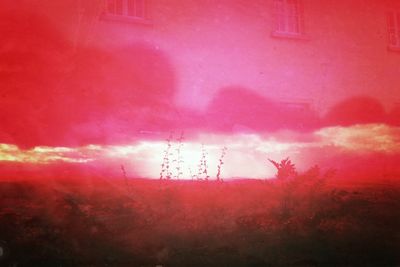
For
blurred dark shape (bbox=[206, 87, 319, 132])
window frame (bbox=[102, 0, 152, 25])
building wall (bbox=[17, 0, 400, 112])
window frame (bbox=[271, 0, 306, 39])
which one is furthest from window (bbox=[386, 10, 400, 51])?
window frame (bbox=[102, 0, 152, 25])

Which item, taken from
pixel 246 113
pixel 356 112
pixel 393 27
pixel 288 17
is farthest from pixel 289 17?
pixel 393 27

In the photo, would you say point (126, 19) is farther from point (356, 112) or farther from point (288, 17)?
point (356, 112)

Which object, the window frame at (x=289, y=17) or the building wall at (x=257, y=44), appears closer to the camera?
the building wall at (x=257, y=44)

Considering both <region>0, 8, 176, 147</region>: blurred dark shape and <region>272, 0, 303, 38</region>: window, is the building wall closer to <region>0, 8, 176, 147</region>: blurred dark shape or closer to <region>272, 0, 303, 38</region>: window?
<region>272, 0, 303, 38</region>: window

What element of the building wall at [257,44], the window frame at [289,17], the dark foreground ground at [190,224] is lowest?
the dark foreground ground at [190,224]

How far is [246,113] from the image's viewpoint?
348 inches

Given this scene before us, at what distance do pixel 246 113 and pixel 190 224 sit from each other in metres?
2.99

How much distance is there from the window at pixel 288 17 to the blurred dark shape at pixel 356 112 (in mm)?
2019

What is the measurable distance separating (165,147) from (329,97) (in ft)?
14.5

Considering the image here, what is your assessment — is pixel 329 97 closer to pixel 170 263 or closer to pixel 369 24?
pixel 369 24

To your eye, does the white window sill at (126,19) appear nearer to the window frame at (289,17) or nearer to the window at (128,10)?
the window at (128,10)

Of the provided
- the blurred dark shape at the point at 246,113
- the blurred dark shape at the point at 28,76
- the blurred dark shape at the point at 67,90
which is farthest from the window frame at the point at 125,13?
the blurred dark shape at the point at 246,113

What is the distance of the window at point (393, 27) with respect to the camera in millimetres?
11055

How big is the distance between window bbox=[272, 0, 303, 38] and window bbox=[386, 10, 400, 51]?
8.73ft
